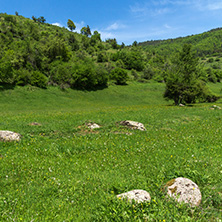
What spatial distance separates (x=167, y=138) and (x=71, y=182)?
798 centimetres

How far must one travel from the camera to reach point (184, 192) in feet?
16.4

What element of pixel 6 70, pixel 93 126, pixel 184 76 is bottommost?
pixel 93 126

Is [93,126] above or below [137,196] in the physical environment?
below

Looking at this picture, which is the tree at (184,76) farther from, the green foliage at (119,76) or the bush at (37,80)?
the bush at (37,80)

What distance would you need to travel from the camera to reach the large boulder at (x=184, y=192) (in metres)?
4.85

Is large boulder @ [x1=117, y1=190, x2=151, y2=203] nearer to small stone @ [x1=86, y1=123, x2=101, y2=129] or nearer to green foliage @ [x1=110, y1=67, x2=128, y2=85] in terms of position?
small stone @ [x1=86, y1=123, x2=101, y2=129]

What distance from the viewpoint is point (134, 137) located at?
12.2 meters

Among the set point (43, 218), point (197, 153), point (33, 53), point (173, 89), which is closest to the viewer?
point (43, 218)

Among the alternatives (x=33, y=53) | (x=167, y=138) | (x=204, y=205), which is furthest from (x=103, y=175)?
(x=33, y=53)

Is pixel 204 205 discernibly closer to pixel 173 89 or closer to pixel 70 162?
pixel 70 162

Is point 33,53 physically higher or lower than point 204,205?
higher

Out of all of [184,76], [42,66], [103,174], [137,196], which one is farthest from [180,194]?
[42,66]

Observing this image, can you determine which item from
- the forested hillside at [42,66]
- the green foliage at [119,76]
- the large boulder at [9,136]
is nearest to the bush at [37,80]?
the forested hillside at [42,66]

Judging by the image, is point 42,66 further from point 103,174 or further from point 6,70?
point 103,174
